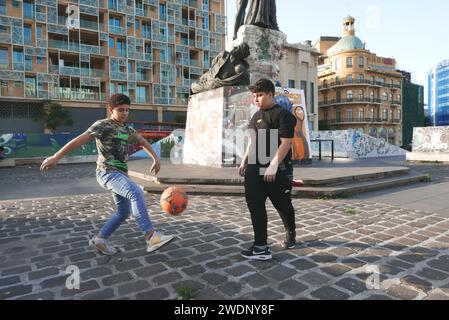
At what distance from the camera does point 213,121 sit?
1048 cm

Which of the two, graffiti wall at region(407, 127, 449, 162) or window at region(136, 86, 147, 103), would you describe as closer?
graffiti wall at region(407, 127, 449, 162)

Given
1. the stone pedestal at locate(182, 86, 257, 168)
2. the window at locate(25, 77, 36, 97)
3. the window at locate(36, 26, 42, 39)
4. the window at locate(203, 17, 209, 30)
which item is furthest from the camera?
the window at locate(203, 17, 209, 30)

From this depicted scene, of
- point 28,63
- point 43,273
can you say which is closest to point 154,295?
point 43,273

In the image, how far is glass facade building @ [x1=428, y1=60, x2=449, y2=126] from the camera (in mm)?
75250

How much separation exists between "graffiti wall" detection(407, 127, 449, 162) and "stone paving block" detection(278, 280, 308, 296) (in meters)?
17.4

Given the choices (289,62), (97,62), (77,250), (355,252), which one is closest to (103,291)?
(77,250)

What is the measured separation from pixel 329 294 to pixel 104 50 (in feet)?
137

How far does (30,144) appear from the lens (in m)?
20.8

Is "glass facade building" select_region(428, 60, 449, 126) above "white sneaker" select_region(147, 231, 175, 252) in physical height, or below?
above

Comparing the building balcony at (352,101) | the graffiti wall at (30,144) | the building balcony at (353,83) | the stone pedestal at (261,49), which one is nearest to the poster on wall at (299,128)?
the stone pedestal at (261,49)

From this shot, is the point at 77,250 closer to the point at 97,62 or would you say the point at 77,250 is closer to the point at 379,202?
the point at 379,202

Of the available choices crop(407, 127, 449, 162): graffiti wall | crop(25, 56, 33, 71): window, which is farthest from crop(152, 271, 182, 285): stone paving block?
crop(25, 56, 33, 71): window

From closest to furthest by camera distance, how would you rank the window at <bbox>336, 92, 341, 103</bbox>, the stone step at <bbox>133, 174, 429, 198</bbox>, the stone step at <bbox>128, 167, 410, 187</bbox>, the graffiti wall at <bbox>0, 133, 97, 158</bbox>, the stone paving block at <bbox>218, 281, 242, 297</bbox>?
the stone paving block at <bbox>218, 281, 242, 297</bbox> < the stone step at <bbox>133, 174, 429, 198</bbox> < the stone step at <bbox>128, 167, 410, 187</bbox> < the graffiti wall at <bbox>0, 133, 97, 158</bbox> < the window at <bbox>336, 92, 341, 103</bbox>

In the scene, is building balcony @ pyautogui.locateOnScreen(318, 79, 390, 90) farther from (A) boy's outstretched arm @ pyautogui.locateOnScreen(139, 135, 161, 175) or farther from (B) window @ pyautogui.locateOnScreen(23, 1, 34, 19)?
(A) boy's outstretched arm @ pyautogui.locateOnScreen(139, 135, 161, 175)
